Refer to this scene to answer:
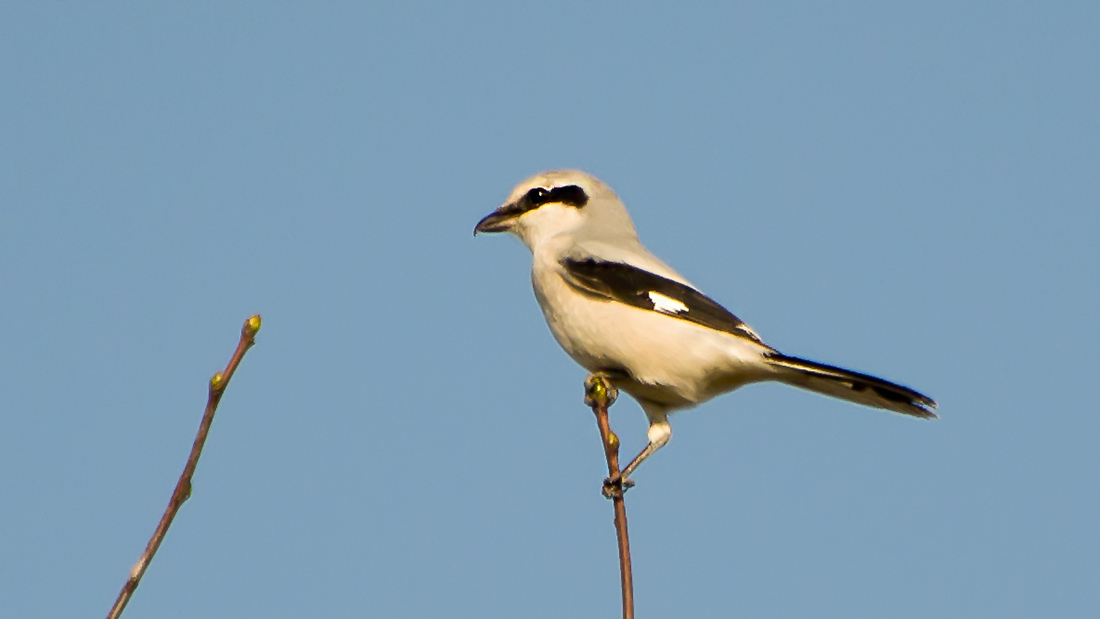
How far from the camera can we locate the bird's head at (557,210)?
18.3 ft

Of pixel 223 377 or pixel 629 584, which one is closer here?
pixel 223 377

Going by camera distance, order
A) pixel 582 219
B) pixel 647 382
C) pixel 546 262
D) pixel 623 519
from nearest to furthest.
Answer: pixel 623 519 < pixel 647 382 < pixel 546 262 < pixel 582 219

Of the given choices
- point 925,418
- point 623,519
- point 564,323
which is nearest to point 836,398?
point 925,418

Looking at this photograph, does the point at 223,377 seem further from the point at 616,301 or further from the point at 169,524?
the point at 616,301

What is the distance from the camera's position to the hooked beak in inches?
223

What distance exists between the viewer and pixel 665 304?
4859mm

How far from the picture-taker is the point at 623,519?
277 centimetres

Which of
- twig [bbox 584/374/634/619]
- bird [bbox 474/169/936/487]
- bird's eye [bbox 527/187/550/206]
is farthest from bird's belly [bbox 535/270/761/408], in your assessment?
bird's eye [bbox 527/187/550/206]

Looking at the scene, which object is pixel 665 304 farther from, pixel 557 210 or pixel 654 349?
pixel 557 210

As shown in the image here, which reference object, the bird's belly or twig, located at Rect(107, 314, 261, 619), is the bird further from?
twig, located at Rect(107, 314, 261, 619)

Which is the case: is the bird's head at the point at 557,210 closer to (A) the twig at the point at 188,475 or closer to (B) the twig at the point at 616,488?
(B) the twig at the point at 616,488

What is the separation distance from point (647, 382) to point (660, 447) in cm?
33

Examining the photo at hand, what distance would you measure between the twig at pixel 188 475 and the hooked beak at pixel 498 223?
3557 mm

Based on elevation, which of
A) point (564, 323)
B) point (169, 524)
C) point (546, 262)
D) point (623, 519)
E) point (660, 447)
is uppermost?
point (546, 262)
